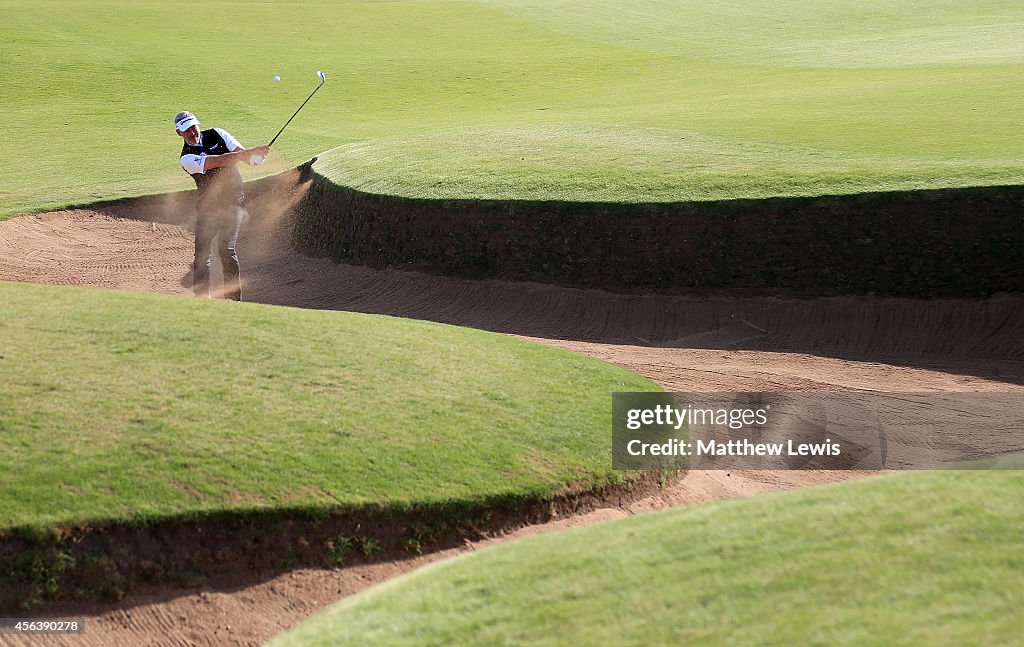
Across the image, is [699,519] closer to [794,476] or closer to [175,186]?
[794,476]

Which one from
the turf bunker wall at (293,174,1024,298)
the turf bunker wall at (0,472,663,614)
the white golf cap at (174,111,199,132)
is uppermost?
the white golf cap at (174,111,199,132)

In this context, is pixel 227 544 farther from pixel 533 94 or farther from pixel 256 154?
pixel 533 94

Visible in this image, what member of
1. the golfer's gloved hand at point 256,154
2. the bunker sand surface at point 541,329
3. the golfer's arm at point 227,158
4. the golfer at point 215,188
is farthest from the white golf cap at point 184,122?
the bunker sand surface at point 541,329

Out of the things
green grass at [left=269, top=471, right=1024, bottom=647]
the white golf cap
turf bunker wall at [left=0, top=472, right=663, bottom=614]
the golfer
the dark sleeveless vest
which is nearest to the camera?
green grass at [left=269, top=471, right=1024, bottom=647]

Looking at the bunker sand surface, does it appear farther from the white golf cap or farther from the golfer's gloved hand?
the white golf cap

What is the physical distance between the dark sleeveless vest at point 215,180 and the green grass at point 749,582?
8.33 m

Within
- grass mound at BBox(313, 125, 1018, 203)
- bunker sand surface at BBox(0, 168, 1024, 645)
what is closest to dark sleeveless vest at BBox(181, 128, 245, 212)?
bunker sand surface at BBox(0, 168, 1024, 645)

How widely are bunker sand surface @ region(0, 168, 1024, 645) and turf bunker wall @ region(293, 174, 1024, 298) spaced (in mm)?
283

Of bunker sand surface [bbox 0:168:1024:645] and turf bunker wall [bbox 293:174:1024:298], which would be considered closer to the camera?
bunker sand surface [bbox 0:168:1024:645]

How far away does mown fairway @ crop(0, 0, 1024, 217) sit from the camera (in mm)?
16156

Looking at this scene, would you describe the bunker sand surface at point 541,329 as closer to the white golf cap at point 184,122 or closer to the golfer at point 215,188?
the golfer at point 215,188

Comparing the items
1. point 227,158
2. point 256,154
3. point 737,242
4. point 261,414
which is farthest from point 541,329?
point 261,414

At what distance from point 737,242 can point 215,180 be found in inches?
269

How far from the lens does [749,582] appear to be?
521 centimetres
